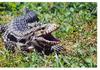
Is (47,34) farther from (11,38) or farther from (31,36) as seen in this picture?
(11,38)

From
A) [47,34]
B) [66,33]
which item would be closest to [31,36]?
[47,34]

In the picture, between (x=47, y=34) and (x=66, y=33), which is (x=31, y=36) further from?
(x=66, y=33)

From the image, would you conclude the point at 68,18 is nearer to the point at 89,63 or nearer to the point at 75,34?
the point at 75,34

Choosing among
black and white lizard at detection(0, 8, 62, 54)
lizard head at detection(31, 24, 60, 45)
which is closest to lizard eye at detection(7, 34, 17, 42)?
black and white lizard at detection(0, 8, 62, 54)

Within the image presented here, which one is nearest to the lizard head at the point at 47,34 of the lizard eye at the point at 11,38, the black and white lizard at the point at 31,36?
the black and white lizard at the point at 31,36

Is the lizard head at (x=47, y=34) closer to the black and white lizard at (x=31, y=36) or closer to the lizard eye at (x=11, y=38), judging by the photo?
the black and white lizard at (x=31, y=36)

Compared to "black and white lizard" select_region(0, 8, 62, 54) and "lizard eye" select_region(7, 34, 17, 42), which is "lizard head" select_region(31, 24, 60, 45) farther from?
"lizard eye" select_region(7, 34, 17, 42)

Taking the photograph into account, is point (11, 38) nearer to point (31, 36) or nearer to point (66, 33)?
point (31, 36)

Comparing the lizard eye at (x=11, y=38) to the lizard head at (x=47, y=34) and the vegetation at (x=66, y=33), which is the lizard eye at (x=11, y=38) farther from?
the lizard head at (x=47, y=34)
